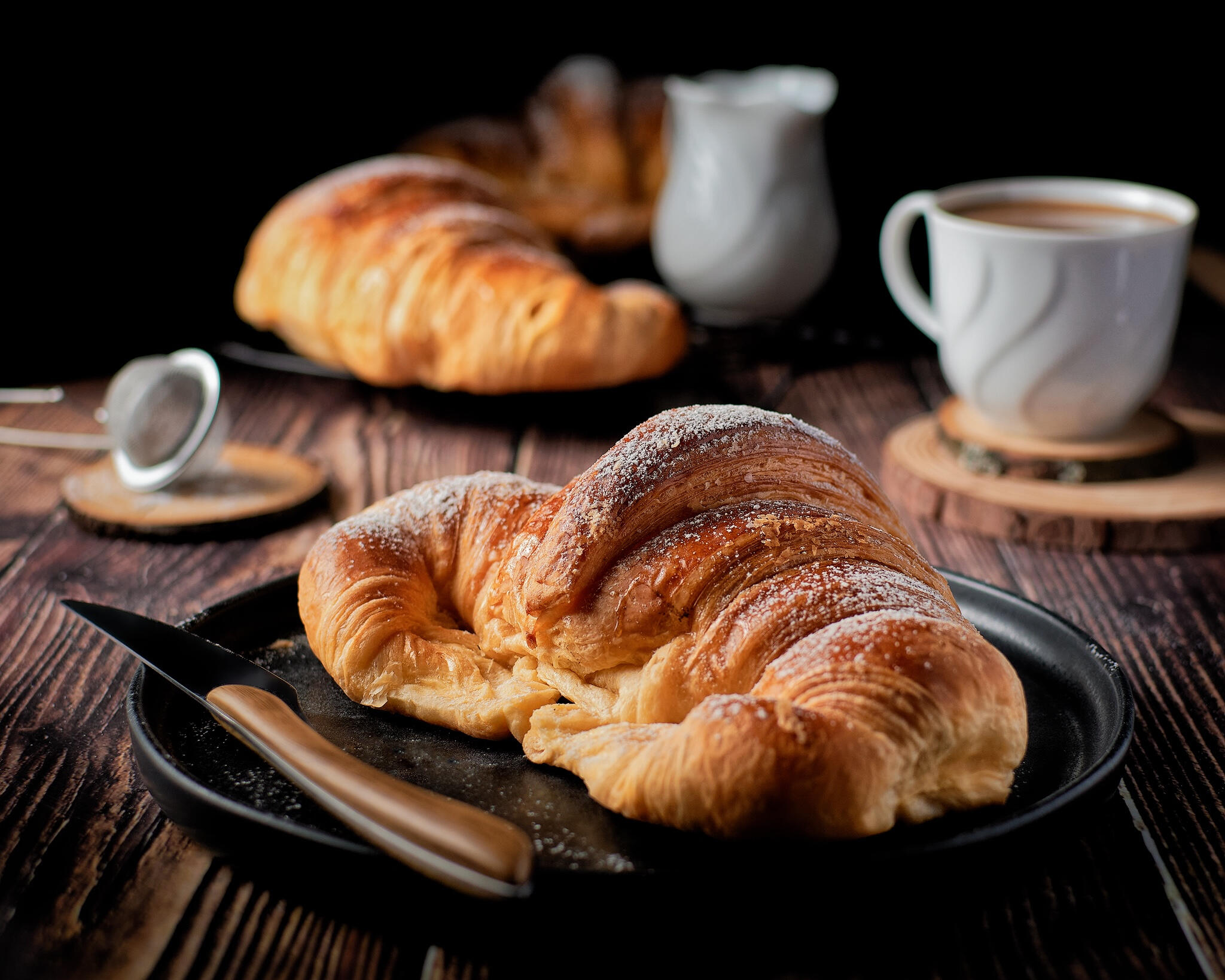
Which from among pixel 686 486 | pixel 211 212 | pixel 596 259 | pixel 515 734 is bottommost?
pixel 596 259

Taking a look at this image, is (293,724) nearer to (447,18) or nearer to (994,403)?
(994,403)

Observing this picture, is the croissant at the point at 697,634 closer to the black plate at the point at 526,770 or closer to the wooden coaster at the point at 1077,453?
the black plate at the point at 526,770

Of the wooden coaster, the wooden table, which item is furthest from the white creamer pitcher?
the wooden table

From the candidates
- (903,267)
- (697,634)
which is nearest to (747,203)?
(903,267)

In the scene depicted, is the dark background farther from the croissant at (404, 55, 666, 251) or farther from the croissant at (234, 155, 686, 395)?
the croissant at (234, 155, 686, 395)

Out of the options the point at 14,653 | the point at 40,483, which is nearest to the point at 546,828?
the point at 14,653

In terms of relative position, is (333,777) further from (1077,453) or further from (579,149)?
(579,149)

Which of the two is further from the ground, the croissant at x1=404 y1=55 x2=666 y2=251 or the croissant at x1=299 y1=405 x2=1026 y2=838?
the croissant at x1=299 y1=405 x2=1026 y2=838

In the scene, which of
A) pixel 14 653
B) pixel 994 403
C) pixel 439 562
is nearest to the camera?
pixel 439 562
